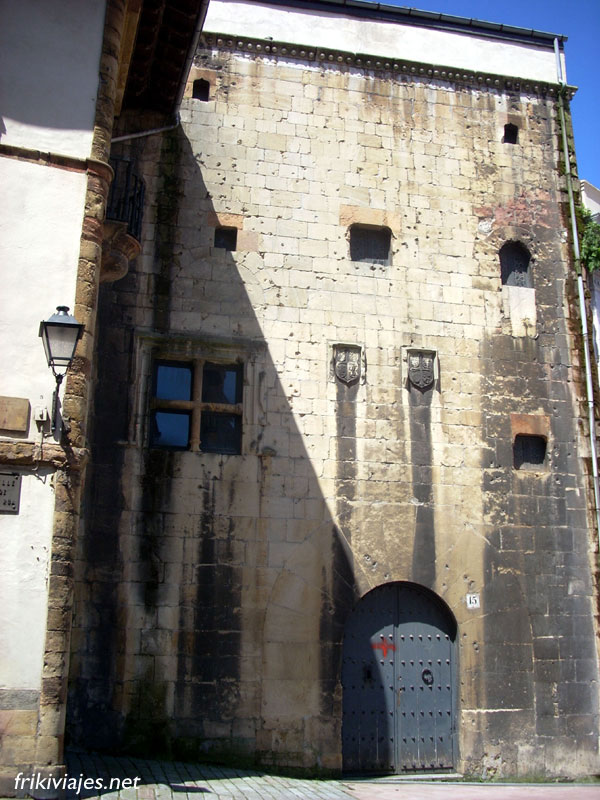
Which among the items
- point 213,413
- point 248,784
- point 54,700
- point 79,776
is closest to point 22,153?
point 213,413

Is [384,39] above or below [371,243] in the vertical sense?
above

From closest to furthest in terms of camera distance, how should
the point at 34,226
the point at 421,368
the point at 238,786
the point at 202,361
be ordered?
1. the point at 34,226
2. the point at 238,786
3. the point at 202,361
4. the point at 421,368

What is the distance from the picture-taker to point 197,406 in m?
9.31

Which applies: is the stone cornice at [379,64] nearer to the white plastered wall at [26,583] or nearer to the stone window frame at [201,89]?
the stone window frame at [201,89]

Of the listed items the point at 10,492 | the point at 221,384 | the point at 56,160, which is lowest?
the point at 10,492

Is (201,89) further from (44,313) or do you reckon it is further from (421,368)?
(44,313)

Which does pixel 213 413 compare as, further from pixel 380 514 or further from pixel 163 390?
pixel 380 514

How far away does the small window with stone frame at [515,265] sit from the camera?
35.2 feet

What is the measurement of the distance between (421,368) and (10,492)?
203 inches

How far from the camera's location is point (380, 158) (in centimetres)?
1052

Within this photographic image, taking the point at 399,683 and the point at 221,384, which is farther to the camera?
the point at 221,384

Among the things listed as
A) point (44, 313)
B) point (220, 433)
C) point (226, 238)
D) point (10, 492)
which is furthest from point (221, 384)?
point (10, 492)

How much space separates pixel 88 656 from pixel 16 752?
90.9 inches

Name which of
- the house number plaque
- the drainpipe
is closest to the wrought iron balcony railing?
the house number plaque
